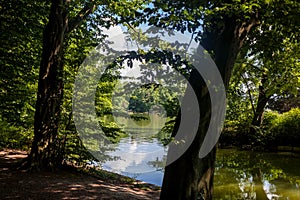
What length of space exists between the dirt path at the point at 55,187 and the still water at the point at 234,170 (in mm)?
991

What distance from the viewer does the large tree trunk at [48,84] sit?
5828 millimetres

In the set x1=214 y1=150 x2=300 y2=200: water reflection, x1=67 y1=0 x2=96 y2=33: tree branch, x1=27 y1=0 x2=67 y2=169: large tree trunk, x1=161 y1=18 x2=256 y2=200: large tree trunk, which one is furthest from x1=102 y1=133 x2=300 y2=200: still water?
x1=67 y1=0 x2=96 y2=33: tree branch

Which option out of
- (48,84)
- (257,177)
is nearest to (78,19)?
(48,84)

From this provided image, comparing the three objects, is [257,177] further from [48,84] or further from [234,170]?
[48,84]

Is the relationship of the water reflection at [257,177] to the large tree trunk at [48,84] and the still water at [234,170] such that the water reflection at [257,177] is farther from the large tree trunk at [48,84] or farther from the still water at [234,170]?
the large tree trunk at [48,84]

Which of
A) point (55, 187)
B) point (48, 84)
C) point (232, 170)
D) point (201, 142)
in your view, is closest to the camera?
point (201, 142)

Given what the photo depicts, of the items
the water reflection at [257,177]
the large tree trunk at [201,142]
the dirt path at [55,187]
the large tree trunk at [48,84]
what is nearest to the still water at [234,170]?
the water reflection at [257,177]

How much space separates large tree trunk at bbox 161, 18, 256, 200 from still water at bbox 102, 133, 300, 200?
2336mm

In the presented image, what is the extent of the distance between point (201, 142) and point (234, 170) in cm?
708

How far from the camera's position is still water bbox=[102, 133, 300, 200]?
6.57m

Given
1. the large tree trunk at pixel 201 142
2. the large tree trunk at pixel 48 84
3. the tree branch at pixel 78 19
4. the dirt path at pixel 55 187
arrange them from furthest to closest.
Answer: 1. the tree branch at pixel 78 19
2. the large tree trunk at pixel 48 84
3. the dirt path at pixel 55 187
4. the large tree trunk at pixel 201 142

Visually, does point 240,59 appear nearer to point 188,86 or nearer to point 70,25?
point 188,86

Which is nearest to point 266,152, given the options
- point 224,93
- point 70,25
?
point 70,25

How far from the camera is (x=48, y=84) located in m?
5.92
